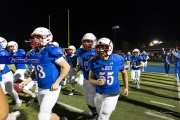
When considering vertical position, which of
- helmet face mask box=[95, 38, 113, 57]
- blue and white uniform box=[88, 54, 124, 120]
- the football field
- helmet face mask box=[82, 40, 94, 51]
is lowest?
the football field

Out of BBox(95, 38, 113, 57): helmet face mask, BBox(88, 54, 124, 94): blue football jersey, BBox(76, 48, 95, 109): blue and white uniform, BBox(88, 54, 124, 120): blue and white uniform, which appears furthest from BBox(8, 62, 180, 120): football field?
BBox(95, 38, 113, 57): helmet face mask

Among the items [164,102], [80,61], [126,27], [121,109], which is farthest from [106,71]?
[126,27]

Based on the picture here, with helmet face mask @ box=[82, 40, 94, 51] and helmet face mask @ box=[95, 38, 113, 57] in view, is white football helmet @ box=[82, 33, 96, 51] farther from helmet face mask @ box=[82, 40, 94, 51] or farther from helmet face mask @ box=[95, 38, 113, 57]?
helmet face mask @ box=[95, 38, 113, 57]

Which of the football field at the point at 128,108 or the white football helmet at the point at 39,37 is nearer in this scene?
the white football helmet at the point at 39,37

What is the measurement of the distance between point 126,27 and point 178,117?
170 ft

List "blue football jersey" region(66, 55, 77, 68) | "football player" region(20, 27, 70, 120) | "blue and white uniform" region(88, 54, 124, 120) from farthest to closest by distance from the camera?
"blue football jersey" region(66, 55, 77, 68) → "blue and white uniform" region(88, 54, 124, 120) → "football player" region(20, 27, 70, 120)

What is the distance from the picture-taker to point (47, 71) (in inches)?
131

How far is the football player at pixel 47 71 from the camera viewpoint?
10.6 ft

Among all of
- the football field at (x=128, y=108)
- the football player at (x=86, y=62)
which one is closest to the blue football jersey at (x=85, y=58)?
the football player at (x=86, y=62)

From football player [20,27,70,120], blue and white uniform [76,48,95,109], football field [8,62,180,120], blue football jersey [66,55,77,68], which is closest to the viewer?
football player [20,27,70,120]

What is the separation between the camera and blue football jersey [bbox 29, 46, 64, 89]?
330 cm

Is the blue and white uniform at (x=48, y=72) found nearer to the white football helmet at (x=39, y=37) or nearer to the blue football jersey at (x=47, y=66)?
the blue football jersey at (x=47, y=66)

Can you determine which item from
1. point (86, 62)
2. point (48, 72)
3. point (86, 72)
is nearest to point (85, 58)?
point (86, 62)

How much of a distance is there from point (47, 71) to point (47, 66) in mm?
89
